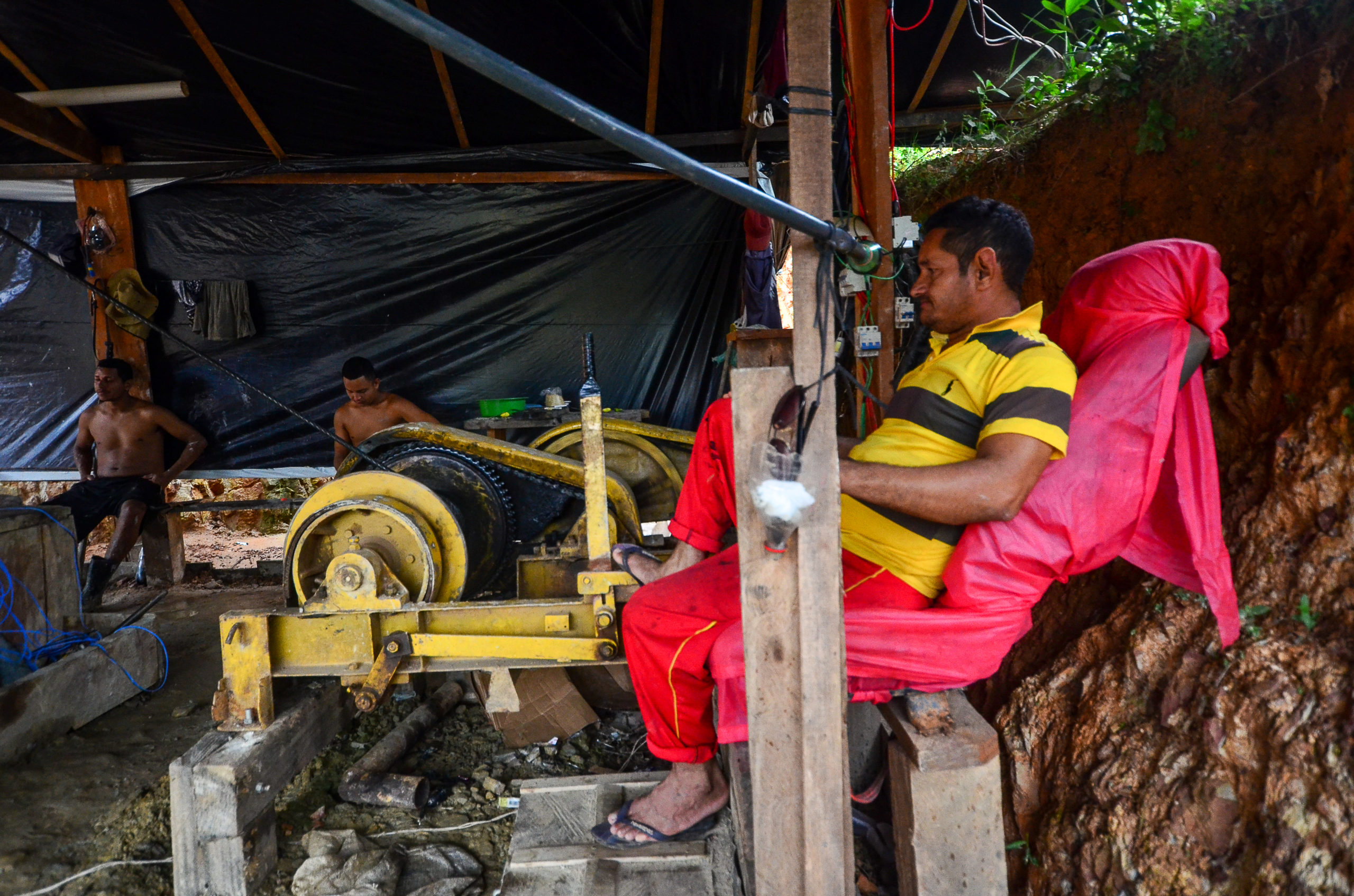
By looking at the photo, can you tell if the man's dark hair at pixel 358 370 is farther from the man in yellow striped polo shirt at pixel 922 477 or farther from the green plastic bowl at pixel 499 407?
the man in yellow striped polo shirt at pixel 922 477

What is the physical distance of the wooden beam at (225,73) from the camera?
4.09 m

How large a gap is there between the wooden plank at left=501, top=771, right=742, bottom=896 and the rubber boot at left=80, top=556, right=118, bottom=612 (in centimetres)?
410

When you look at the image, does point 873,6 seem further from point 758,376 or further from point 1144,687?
point 1144,687

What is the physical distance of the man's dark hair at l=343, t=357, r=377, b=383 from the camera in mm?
5355

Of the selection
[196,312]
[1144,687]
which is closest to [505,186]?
[196,312]

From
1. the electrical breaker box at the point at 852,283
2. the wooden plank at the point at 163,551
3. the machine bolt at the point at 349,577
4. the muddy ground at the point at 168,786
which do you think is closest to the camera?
the machine bolt at the point at 349,577

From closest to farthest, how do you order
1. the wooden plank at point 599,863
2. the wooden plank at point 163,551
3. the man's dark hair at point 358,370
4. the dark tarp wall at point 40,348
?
1. the wooden plank at point 599,863
2. the man's dark hair at point 358,370
3. the dark tarp wall at point 40,348
4. the wooden plank at point 163,551

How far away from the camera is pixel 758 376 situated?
1.33m

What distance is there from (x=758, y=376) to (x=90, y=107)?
5.91 metres

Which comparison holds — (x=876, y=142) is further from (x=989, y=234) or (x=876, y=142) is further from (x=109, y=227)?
(x=109, y=227)

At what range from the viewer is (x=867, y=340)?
3090 mm

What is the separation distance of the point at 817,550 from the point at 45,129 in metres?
6.13

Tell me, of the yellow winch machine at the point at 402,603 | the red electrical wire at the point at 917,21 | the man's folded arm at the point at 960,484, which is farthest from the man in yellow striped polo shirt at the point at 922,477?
the red electrical wire at the point at 917,21

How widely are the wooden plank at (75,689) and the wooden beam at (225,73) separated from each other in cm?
328
